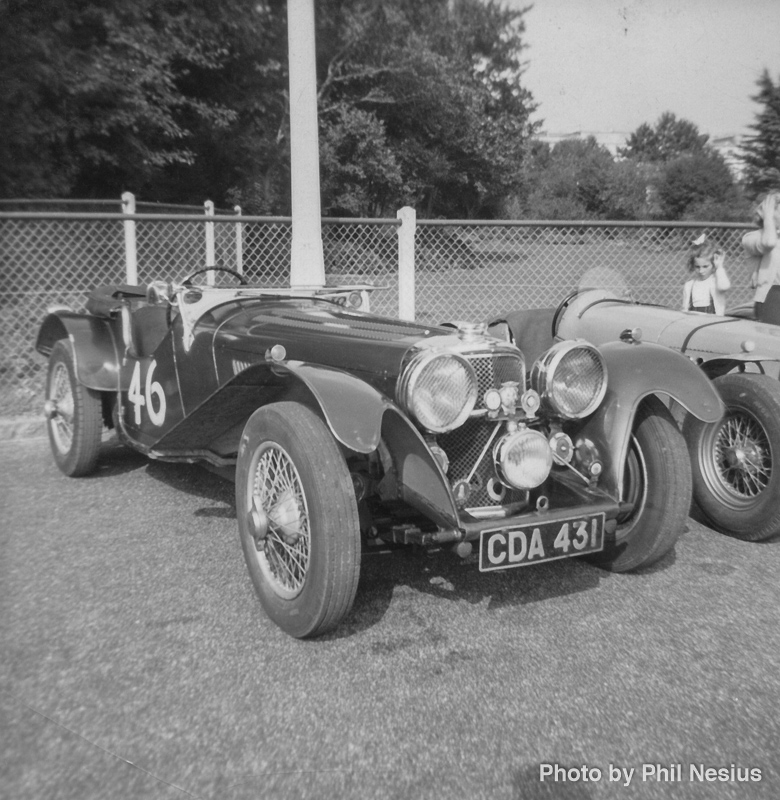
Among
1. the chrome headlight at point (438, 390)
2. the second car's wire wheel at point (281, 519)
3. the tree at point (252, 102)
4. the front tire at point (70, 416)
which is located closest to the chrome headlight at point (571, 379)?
the chrome headlight at point (438, 390)

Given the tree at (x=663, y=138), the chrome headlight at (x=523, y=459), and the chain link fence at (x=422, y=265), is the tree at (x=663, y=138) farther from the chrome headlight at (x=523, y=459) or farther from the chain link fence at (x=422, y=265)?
the chrome headlight at (x=523, y=459)

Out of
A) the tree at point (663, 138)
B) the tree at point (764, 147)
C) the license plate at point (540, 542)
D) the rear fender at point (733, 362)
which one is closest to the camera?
the license plate at point (540, 542)

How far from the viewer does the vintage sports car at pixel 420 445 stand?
2494 mm

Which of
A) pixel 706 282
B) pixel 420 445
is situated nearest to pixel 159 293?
Result: pixel 420 445

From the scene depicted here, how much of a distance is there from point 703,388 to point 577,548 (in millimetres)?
918

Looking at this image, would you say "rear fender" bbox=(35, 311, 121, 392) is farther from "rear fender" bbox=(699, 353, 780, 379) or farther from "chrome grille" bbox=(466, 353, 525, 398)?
"rear fender" bbox=(699, 353, 780, 379)

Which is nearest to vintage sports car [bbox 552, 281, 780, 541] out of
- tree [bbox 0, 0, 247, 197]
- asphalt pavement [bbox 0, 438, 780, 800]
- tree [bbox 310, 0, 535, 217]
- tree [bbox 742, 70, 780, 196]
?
asphalt pavement [bbox 0, 438, 780, 800]

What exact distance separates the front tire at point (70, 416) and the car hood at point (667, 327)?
2.81 m

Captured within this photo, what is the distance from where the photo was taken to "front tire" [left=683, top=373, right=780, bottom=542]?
347cm

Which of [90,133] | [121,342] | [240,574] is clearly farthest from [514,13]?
[240,574]

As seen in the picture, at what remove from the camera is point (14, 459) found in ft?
16.7

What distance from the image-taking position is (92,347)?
15.0 ft

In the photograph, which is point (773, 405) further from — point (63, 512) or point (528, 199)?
point (528, 199)

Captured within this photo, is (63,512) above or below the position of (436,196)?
below
